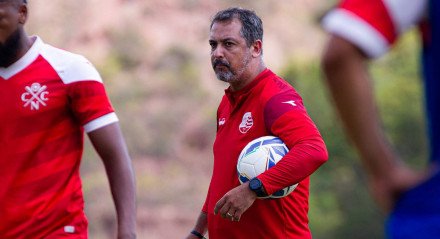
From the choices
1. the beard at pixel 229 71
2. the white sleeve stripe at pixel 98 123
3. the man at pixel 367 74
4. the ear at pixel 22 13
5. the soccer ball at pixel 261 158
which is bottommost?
the soccer ball at pixel 261 158

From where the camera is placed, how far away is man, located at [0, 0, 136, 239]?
18.9 feet

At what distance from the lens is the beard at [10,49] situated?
5.84 metres

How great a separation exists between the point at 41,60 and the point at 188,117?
40979 millimetres

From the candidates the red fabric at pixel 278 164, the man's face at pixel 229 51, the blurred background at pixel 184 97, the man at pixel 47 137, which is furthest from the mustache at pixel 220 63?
the blurred background at pixel 184 97

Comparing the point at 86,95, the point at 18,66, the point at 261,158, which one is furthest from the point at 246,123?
the point at 18,66

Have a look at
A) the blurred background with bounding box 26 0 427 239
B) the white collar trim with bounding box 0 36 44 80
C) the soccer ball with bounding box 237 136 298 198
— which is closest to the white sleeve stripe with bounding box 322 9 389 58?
the soccer ball with bounding box 237 136 298 198

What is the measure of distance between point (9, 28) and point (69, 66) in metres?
0.37

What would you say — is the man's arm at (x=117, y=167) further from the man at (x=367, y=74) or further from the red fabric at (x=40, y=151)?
the man at (x=367, y=74)

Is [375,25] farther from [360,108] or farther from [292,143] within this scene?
[292,143]

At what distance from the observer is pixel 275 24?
176 ft

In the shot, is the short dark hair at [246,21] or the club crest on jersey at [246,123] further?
the short dark hair at [246,21]

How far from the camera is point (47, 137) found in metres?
5.81

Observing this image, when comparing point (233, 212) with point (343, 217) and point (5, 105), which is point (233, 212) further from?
point (343, 217)

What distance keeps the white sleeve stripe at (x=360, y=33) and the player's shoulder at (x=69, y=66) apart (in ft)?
9.29
